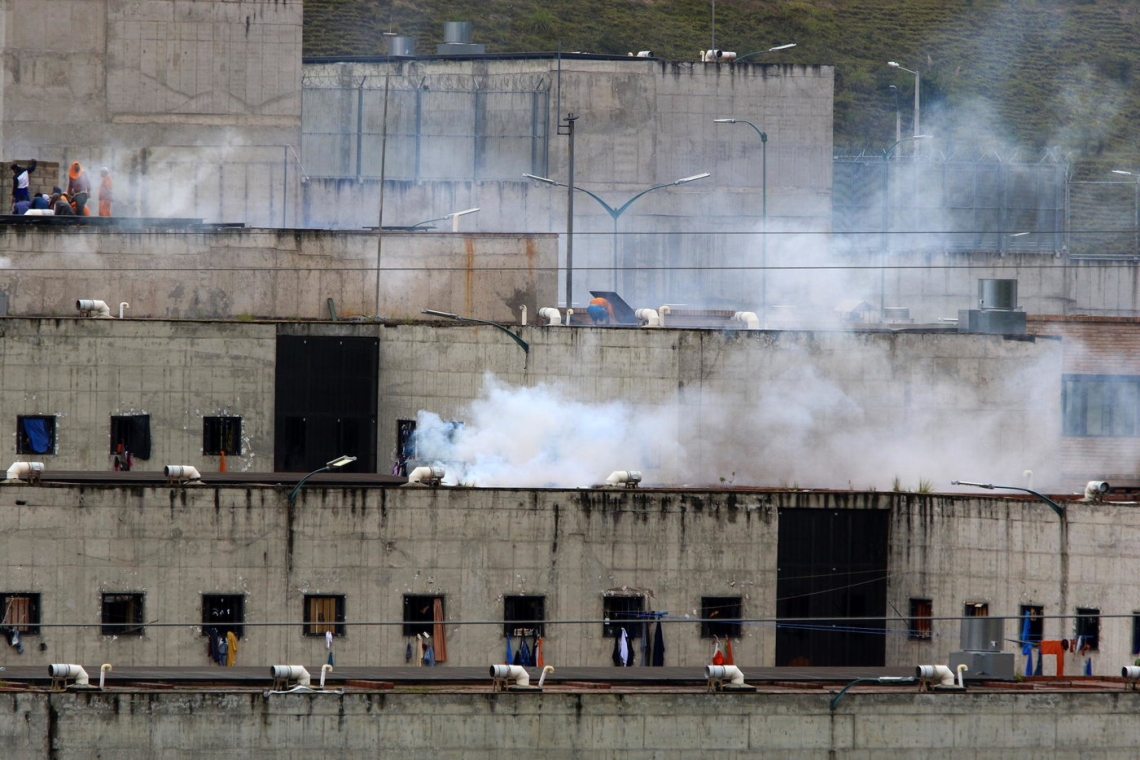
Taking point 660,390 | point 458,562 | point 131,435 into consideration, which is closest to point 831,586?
point 458,562

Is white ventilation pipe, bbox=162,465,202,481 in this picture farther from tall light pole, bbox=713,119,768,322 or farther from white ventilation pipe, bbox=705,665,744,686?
tall light pole, bbox=713,119,768,322

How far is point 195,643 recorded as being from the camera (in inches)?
1469

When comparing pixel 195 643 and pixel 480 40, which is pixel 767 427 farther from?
pixel 480 40

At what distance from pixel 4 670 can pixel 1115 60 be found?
98569 millimetres

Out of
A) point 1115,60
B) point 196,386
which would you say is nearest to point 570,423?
point 196,386

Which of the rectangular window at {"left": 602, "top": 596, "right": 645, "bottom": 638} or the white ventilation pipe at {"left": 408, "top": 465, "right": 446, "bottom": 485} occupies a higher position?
the white ventilation pipe at {"left": 408, "top": 465, "right": 446, "bottom": 485}

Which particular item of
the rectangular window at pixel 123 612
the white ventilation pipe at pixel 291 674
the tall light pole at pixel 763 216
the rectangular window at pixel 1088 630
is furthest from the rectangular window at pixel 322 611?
the tall light pole at pixel 763 216

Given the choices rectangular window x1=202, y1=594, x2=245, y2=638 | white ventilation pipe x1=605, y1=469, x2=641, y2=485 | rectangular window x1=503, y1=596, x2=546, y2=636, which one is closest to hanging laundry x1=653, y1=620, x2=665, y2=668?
rectangular window x1=503, y1=596, x2=546, y2=636

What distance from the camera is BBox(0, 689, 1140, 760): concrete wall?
27.3 metres

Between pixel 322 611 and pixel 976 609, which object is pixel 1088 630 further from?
pixel 322 611

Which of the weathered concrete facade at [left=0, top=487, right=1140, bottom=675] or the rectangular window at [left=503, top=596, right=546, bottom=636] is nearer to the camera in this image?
the weathered concrete facade at [left=0, top=487, right=1140, bottom=675]

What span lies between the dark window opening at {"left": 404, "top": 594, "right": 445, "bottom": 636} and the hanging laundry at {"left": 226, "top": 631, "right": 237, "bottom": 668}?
326 centimetres

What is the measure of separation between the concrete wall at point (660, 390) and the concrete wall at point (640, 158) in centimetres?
2257

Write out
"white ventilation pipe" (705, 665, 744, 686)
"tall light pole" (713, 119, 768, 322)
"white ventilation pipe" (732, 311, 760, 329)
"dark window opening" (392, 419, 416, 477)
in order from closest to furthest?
"white ventilation pipe" (705, 665, 744, 686), "dark window opening" (392, 419, 416, 477), "white ventilation pipe" (732, 311, 760, 329), "tall light pole" (713, 119, 768, 322)
